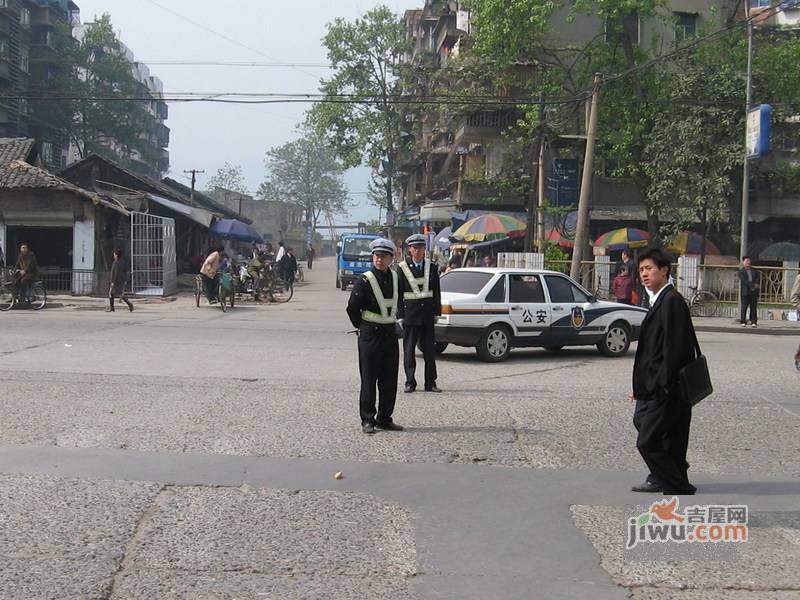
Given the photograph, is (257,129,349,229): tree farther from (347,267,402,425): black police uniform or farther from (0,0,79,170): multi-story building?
(347,267,402,425): black police uniform

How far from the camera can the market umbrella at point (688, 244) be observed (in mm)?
33062

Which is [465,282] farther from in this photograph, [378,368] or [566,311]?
[378,368]

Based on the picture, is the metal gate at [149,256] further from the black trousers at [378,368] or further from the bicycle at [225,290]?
the black trousers at [378,368]

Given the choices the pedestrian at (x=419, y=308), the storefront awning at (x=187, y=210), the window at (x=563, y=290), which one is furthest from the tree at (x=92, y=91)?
the pedestrian at (x=419, y=308)

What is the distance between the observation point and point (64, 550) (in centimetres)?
469

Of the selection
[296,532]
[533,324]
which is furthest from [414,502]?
[533,324]

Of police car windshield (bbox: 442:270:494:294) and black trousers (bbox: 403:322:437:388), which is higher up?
police car windshield (bbox: 442:270:494:294)

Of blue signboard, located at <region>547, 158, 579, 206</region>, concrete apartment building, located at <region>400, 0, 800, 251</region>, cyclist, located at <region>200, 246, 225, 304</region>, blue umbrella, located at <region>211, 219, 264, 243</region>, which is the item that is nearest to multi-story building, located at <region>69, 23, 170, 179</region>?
blue umbrella, located at <region>211, 219, 264, 243</region>

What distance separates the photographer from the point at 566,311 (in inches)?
549

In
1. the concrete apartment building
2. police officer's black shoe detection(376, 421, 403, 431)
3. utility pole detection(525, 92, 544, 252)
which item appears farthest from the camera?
the concrete apartment building

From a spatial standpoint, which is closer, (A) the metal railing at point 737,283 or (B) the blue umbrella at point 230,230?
(A) the metal railing at point 737,283

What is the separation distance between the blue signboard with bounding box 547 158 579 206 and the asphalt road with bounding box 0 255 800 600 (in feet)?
75.7

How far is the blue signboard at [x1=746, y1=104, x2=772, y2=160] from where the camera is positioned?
22875 millimetres

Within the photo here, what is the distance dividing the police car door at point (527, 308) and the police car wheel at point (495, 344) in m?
0.21
